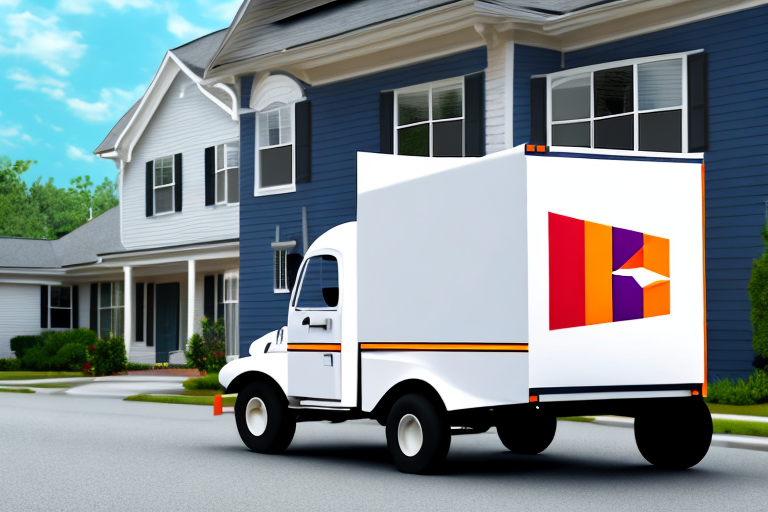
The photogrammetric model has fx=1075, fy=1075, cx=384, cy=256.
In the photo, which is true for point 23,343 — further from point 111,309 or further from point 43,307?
point 111,309

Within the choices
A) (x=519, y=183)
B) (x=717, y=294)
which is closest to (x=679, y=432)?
(x=519, y=183)

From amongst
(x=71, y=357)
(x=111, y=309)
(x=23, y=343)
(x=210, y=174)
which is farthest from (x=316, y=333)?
(x=23, y=343)

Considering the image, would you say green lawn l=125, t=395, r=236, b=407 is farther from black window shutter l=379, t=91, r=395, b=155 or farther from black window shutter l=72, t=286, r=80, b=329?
black window shutter l=72, t=286, r=80, b=329

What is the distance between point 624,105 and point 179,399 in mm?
10597

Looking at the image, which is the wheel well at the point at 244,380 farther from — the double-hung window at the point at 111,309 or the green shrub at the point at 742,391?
the double-hung window at the point at 111,309

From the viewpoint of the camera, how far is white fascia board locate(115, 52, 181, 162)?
32.9 meters

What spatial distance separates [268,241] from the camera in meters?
25.5

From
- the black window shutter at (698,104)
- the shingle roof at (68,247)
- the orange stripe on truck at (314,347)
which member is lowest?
the orange stripe on truck at (314,347)

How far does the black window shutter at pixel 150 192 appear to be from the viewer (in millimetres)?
33938

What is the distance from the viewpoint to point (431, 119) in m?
22.0

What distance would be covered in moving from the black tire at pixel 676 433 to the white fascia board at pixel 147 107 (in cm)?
2374

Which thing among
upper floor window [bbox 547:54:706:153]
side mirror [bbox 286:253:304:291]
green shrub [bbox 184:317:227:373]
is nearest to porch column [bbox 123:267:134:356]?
green shrub [bbox 184:317:227:373]

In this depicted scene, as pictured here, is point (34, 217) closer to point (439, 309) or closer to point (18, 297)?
point (18, 297)

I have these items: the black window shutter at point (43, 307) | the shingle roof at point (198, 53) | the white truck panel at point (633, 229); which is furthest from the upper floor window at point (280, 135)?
the black window shutter at point (43, 307)
